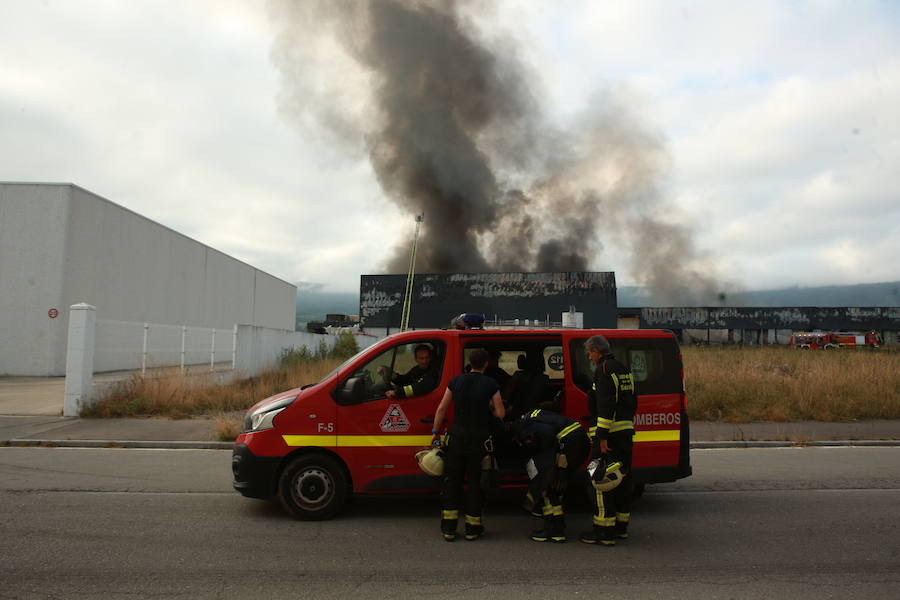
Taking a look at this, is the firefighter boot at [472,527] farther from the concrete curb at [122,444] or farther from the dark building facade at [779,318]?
the dark building facade at [779,318]

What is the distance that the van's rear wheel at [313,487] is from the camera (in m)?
5.41

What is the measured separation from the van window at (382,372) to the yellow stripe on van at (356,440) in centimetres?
31

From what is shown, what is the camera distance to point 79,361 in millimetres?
11930

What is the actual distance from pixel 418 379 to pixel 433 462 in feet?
3.22

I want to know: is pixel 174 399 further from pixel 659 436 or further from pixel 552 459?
pixel 659 436

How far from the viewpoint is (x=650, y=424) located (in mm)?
5758

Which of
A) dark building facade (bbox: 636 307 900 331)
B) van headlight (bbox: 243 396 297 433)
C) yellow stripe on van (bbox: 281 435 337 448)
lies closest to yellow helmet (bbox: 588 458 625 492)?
yellow stripe on van (bbox: 281 435 337 448)

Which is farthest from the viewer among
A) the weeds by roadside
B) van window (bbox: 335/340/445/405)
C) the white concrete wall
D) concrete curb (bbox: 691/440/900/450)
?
the white concrete wall

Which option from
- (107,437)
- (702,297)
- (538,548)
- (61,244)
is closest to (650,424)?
(538,548)

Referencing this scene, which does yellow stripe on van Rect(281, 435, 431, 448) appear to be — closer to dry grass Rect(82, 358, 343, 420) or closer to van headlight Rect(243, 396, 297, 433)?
van headlight Rect(243, 396, 297, 433)

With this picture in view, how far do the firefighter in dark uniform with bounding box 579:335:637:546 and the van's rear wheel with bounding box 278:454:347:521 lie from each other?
2073mm

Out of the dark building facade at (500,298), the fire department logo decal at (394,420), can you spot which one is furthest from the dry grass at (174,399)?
the dark building facade at (500,298)

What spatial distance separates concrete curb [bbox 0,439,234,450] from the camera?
9.55m

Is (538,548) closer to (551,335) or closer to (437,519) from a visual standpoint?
(437,519)
